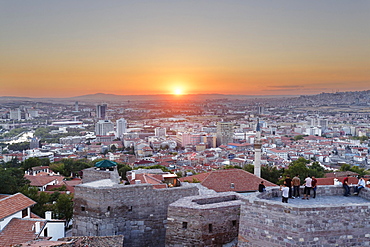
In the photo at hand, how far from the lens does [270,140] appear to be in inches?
3231

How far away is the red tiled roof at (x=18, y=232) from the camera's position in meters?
A: 7.39

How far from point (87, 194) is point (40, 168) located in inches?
913

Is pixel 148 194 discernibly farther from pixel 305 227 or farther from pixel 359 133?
pixel 359 133

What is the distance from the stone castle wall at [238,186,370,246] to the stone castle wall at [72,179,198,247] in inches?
102

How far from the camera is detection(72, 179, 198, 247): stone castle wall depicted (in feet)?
21.2

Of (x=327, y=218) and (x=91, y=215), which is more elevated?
(x=327, y=218)

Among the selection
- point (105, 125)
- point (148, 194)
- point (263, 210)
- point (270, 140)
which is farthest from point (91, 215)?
point (105, 125)

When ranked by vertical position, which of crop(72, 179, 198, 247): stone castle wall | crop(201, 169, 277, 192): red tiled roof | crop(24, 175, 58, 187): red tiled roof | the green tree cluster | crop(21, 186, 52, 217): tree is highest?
crop(72, 179, 198, 247): stone castle wall

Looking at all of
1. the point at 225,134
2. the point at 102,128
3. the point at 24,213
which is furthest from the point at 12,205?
the point at 102,128

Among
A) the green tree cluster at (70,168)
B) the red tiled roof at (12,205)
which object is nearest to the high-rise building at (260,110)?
the green tree cluster at (70,168)

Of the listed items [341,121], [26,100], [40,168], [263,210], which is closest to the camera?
[263,210]

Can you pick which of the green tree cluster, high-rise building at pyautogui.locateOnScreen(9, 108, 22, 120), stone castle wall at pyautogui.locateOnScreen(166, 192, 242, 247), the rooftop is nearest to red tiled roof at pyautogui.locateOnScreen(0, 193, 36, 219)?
stone castle wall at pyautogui.locateOnScreen(166, 192, 242, 247)

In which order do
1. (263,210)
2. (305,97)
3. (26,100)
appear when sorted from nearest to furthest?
(263,210), (26,100), (305,97)

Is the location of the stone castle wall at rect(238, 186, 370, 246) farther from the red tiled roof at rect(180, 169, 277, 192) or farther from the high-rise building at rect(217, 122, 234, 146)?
the high-rise building at rect(217, 122, 234, 146)
